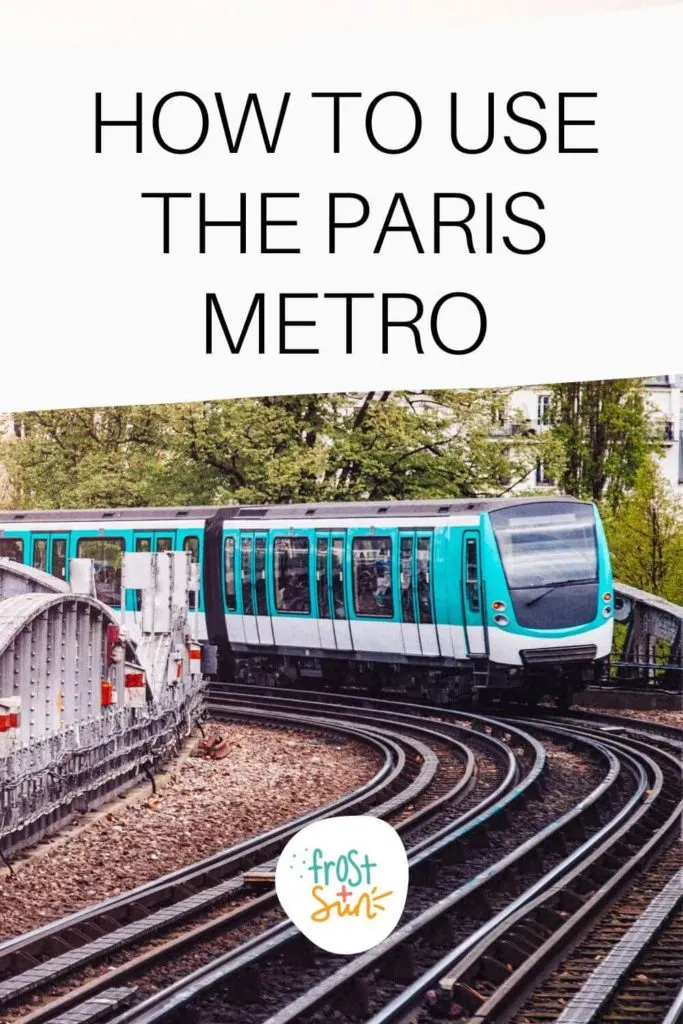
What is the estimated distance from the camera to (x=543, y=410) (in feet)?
13.9

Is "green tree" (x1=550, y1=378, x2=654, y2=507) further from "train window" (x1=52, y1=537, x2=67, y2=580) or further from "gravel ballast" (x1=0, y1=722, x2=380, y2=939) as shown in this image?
"train window" (x1=52, y1=537, x2=67, y2=580)

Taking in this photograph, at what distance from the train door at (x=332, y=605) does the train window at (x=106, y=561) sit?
0.62 m

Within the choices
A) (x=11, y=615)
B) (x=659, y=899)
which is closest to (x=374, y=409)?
(x=11, y=615)

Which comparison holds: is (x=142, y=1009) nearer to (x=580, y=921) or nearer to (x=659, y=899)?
(x=580, y=921)

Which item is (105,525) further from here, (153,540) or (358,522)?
(358,522)

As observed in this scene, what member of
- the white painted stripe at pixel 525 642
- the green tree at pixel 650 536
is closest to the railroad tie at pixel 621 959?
the white painted stripe at pixel 525 642

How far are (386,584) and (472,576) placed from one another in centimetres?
27

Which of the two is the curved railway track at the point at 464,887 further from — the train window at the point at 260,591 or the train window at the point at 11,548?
the train window at the point at 11,548

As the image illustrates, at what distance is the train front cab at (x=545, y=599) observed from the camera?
170 inches

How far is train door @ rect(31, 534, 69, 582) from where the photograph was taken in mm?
4191

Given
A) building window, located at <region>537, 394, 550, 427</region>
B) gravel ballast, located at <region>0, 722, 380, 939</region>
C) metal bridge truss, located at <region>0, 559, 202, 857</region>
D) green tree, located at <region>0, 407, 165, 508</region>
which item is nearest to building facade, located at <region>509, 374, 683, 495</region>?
building window, located at <region>537, 394, 550, 427</region>

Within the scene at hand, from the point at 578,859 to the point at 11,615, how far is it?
1841 mm

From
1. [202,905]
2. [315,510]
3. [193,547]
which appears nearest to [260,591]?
[193,547]

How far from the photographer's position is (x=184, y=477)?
168 inches
